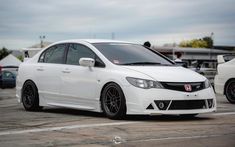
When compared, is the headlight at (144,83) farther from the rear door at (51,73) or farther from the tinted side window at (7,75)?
the tinted side window at (7,75)

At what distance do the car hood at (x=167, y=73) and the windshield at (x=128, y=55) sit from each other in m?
0.41

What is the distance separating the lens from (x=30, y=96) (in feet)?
38.8

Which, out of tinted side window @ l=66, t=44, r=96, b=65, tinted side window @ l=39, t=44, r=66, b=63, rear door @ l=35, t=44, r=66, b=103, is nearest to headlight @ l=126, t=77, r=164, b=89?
tinted side window @ l=66, t=44, r=96, b=65

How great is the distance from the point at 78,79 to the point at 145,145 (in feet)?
13.4

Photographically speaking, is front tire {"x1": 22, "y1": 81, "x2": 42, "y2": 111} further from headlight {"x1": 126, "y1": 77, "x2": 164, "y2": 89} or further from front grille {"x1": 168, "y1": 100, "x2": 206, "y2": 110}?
front grille {"x1": 168, "y1": 100, "x2": 206, "y2": 110}

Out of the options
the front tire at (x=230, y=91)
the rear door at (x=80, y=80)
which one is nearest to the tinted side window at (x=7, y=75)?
the front tire at (x=230, y=91)

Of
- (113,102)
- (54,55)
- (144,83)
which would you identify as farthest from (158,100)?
(54,55)

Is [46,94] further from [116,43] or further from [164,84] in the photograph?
[164,84]

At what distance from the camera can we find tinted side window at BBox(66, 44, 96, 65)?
34.8 feet

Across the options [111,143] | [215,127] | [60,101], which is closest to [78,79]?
[60,101]

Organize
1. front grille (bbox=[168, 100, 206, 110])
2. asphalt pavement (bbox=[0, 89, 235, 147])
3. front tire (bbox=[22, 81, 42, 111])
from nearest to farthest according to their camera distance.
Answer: asphalt pavement (bbox=[0, 89, 235, 147]) → front grille (bbox=[168, 100, 206, 110]) → front tire (bbox=[22, 81, 42, 111])

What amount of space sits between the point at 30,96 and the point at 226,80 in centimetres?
583

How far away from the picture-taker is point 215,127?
8273mm

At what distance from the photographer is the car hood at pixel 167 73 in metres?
9.26
